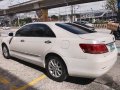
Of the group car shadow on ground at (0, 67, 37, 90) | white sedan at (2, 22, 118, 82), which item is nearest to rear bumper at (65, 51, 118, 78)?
white sedan at (2, 22, 118, 82)

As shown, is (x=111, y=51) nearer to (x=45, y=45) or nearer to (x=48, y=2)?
(x=45, y=45)

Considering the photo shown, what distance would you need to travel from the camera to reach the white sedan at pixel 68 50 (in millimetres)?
5316

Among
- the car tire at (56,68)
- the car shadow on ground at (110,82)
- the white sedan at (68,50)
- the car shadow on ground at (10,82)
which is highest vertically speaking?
the white sedan at (68,50)

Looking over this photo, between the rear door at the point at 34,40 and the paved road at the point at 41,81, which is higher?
the rear door at the point at 34,40

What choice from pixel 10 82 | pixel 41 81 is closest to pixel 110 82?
A: pixel 41 81

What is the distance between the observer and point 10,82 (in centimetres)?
617

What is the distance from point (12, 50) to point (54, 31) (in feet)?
8.66

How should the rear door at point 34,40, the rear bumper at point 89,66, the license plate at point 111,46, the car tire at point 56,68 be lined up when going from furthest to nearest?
the rear door at point 34,40
the car tire at point 56,68
the license plate at point 111,46
the rear bumper at point 89,66

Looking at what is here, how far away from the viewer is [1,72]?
731cm

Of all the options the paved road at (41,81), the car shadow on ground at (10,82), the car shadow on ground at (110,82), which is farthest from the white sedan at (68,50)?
the car shadow on ground at (10,82)

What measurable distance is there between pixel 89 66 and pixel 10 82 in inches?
88.4

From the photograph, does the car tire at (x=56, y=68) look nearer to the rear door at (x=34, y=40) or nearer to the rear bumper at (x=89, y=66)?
the rear bumper at (x=89, y=66)

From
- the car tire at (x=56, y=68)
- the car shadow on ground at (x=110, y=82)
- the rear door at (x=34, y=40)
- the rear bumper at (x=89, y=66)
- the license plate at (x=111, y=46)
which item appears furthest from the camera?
the rear door at (x=34, y=40)

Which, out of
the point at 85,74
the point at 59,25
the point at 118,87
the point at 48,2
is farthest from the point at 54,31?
the point at 48,2
